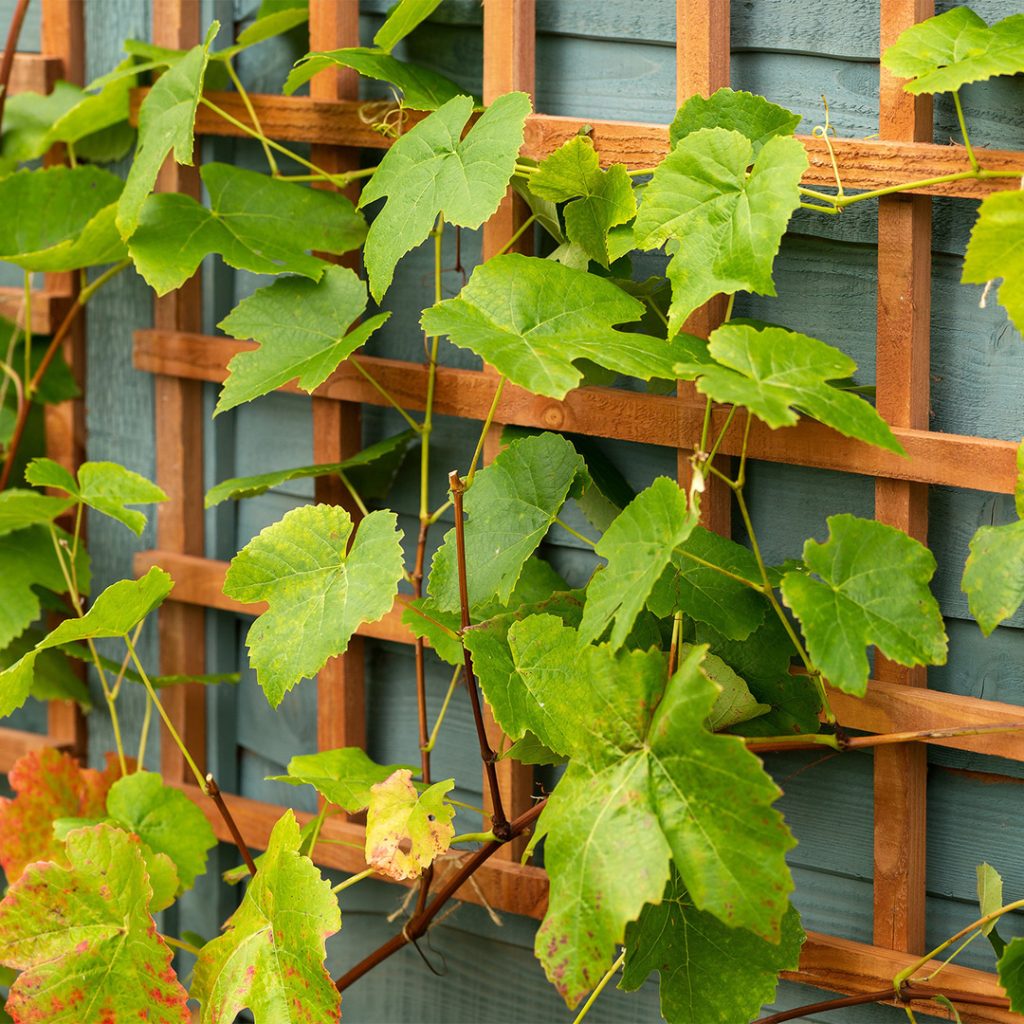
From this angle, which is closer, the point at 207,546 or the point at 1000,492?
the point at 1000,492

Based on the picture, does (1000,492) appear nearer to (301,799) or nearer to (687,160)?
(687,160)

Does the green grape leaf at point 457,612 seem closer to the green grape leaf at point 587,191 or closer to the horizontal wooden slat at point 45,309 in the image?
the green grape leaf at point 587,191

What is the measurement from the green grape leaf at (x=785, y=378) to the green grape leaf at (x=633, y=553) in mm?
88

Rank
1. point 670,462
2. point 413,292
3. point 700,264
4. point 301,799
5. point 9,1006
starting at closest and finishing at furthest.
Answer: point 700,264 < point 9,1006 < point 670,462 < point 413,292 < point 301,799

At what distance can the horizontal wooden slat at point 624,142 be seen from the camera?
114cm

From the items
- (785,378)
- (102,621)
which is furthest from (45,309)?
(785,378)

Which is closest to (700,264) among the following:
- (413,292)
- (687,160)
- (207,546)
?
(687,160)

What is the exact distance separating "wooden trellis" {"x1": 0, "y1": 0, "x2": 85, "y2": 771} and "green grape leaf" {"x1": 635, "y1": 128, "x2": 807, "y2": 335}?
0.99 meters

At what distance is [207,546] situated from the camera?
174 cm

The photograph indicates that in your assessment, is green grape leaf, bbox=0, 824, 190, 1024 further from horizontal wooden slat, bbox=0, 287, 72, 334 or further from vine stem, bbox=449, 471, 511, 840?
horizontal wooden slat, bbox=0, 287, 72, 334

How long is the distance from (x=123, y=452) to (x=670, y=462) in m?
0.80

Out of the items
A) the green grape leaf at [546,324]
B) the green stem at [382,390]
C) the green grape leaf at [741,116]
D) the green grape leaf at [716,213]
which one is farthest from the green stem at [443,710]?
the green grape leaf at [741,116]

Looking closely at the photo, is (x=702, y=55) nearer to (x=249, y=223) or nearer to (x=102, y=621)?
(x=249, y=223)

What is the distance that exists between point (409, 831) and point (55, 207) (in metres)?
0.90
